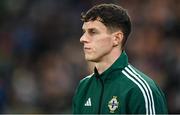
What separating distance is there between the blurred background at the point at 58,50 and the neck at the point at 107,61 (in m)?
4.51

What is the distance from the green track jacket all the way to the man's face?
133 mm

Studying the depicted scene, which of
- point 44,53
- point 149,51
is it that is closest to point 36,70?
point 44,53

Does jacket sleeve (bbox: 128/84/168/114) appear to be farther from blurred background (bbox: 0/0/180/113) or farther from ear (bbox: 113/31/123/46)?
blurred background (bbox: 0/0/180/113)

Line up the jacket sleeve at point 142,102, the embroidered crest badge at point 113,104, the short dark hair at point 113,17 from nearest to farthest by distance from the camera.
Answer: the jacket sleeve at point 142,102 < the embroidered crest badge at point 113,104 < the short dark hair at point 113,17

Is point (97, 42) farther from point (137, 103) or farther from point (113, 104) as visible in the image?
point (137, 103)

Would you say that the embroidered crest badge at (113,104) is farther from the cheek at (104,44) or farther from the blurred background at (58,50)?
the blurred background at (58,50)

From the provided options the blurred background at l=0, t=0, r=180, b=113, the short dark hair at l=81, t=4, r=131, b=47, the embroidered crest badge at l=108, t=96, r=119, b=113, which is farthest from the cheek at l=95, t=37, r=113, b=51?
the blurred background at l=0, t=0, r=180, b=113

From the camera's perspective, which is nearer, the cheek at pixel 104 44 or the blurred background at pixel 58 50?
the cheek at pixel 104 44

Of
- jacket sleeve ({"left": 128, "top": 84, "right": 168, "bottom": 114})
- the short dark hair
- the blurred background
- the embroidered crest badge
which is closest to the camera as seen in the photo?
jacket sleeve ({"left": 128, "top": 84, "right": 168, "bottom": 114})

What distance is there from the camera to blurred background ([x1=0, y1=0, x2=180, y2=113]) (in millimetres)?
11484

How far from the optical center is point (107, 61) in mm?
6035

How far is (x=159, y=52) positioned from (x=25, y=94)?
234cm

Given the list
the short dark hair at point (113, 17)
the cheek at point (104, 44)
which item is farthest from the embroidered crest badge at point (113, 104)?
the short dark hair at point (113, 17)

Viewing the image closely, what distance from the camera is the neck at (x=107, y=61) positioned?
603 cm
